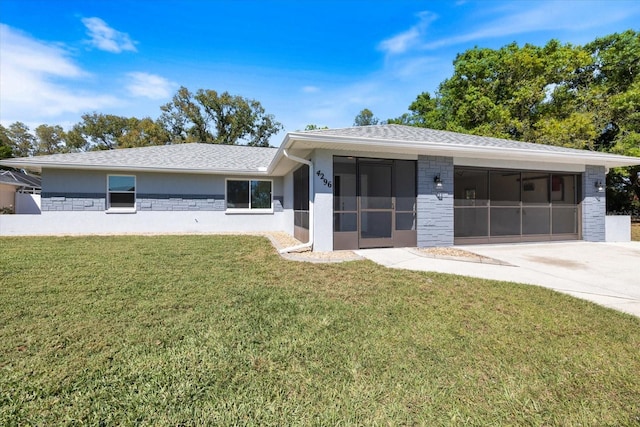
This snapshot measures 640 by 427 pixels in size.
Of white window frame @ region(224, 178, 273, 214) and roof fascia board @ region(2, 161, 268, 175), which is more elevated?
roof fascia board @ region(2, 161, 268, 175)

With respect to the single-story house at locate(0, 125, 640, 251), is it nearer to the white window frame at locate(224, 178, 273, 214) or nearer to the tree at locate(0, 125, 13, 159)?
the white window frame at locate(224, 178, 273, 214)

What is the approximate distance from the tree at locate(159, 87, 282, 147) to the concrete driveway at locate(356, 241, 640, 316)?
2613 centimetres

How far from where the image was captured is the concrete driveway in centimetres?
432

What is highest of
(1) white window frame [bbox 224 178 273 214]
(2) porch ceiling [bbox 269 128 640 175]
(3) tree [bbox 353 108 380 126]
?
(3) tree [bbox 353 108 380 126]

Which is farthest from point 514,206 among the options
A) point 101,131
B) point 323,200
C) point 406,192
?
point 101,131

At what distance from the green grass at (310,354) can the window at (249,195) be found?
8.63 m

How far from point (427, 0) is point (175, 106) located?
2639 cm

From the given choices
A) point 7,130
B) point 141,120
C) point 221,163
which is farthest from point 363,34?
point 7,130

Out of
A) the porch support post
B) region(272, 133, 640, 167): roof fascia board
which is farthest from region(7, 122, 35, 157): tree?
region(272, 133, 640, 167): roof fascia board

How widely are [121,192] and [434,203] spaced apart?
1213 cm

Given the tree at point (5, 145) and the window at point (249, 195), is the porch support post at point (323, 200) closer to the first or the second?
the window at point (249, 195)

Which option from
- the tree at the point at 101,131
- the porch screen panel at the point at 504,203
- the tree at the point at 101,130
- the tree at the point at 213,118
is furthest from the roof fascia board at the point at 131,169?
the tree at the point at 101,130

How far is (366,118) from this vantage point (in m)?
40.8

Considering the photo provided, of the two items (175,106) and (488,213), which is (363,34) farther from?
(175,106)
